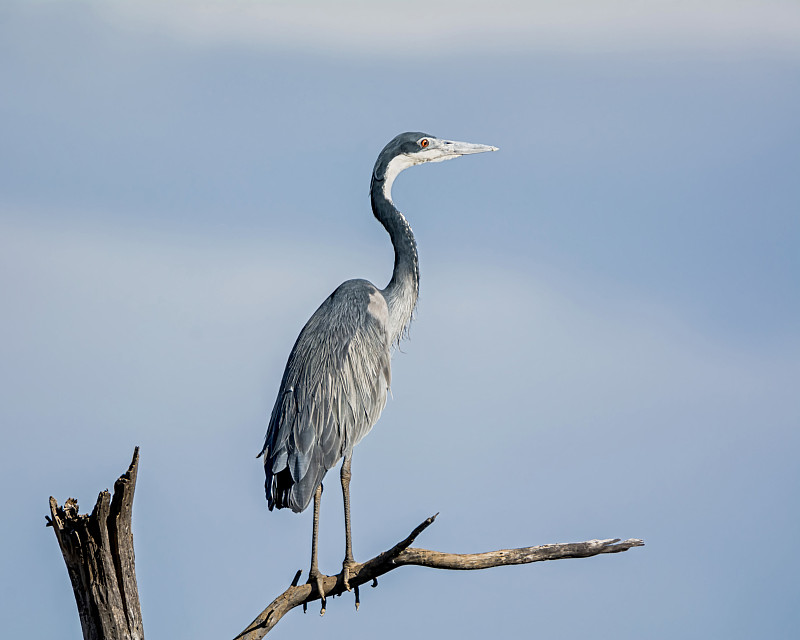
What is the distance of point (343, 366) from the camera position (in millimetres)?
8336

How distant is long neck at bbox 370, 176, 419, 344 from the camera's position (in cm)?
924

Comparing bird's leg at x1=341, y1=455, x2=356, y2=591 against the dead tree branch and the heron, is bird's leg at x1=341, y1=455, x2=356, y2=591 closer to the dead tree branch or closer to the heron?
the heron

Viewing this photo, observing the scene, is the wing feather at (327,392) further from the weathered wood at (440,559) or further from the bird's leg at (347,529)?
the weathered wood at (440,559)

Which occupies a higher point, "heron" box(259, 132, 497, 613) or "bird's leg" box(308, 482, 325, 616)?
"heron" box(259, 132, 497, 613)

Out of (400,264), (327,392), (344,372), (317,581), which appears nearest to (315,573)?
(317,581)

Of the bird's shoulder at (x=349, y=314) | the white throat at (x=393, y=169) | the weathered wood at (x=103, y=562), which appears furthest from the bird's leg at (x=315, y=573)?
the white throat at (x=393, y=169)

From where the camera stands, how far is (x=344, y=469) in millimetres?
8250

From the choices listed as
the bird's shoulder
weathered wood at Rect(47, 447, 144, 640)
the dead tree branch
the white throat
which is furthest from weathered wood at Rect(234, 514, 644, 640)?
the white throat

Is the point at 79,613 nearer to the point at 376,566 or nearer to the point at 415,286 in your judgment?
the point at 376,566

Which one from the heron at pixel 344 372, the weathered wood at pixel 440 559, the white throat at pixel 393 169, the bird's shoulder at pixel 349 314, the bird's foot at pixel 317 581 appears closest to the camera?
the weathered wood at pixel 440 559

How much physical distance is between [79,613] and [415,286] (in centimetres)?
431

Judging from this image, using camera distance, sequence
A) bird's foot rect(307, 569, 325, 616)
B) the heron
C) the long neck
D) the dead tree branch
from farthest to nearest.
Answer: the long neck → the heron → bird's foot rect(307, 569, 325, 616) → the dead tree branch

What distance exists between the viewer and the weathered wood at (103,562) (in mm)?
5949

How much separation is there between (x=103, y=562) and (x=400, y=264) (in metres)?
4.19
